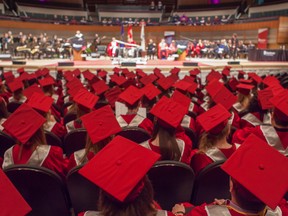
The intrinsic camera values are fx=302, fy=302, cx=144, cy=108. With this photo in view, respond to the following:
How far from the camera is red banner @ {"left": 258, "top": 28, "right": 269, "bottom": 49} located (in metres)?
22.0

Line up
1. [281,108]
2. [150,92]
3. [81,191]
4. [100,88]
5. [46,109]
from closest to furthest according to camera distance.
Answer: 1. [81,191]
2. [281,108]
3. [46,109]
4. [150,92]
5. [100,88]

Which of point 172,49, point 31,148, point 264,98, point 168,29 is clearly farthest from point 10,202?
point 168,29

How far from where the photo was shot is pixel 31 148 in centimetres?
262

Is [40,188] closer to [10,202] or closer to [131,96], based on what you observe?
[10,202]

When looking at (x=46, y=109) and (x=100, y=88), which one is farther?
(x=100, y=88)

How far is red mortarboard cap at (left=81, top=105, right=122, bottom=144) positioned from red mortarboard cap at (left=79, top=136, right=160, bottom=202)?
2.63 feet

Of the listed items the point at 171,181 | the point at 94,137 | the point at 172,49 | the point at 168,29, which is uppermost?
the point at 168,29

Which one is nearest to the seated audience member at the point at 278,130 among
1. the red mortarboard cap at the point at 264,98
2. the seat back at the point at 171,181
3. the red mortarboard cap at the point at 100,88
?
the red mortarboard cap at the point at 264,98

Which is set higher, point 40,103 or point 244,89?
point 40,103

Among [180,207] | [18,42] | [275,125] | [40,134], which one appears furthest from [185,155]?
[18,42]

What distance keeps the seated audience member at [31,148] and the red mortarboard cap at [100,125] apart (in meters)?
0.40

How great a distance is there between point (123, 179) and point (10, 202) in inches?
22.3

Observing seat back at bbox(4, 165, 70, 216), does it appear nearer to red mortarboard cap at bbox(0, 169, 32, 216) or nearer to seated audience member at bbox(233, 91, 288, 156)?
red mortarboard cap at bbox(0, 169, 32, 216)

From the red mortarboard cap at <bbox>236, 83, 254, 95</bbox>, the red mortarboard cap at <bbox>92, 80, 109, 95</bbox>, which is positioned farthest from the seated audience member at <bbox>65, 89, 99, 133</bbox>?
the red mortarboard cap at <bbox>236, 83, 254, 95</bbox>
